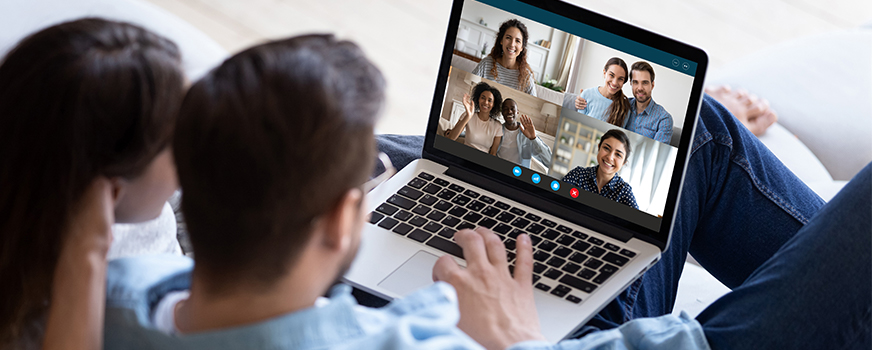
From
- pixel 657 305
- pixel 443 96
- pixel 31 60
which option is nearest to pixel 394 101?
pixel 443 96

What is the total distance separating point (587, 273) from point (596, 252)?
0.15 feet

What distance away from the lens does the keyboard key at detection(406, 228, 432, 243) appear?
1.02 m

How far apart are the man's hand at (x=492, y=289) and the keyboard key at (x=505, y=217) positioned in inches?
3.7

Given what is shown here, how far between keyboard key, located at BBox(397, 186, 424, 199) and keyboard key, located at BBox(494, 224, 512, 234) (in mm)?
124

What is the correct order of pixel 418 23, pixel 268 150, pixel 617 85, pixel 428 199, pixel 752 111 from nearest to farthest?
pixel 268 150, pixel 617 85, pixel 428 199, pixel 752 111, pixel 418 23

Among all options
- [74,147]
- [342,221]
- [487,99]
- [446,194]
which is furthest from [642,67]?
[74,147]

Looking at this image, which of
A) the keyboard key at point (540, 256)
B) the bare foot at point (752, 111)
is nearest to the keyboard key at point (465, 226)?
the keyboard key at point (540, 256)

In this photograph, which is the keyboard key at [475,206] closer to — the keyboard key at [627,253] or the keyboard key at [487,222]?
the keyboard key at [487,222]

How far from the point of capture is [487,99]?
1066mm

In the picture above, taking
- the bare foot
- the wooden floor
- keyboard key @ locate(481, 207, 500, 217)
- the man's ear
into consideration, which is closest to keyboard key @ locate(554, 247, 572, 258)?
keyboard key @ locate(481, 207, 500, 217)

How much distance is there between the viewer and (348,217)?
59 centimetres

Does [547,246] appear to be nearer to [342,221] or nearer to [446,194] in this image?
[446,194]

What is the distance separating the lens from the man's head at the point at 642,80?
3.15 feet

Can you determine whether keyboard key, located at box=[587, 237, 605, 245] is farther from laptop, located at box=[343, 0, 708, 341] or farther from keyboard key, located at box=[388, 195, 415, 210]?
keyboard key, located at box=[388, 195, 415, 210]
